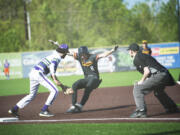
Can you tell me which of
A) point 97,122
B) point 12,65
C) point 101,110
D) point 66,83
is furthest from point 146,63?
point 12,65

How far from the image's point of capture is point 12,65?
95.4 feet

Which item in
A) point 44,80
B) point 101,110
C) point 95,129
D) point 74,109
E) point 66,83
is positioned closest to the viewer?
point 95,129

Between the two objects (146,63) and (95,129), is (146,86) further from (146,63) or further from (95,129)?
(95,129)

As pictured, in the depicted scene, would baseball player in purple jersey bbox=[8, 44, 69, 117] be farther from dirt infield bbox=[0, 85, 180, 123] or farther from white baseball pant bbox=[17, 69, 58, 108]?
dirt infield bbox=[0, 85, 180, 123]

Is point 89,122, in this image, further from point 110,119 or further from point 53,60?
point 53,60

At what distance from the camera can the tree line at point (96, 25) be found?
152 feet

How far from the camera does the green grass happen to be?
6484 mm

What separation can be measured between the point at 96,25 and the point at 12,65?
24.4 meters

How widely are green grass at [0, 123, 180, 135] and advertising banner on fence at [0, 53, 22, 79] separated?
71.2ft

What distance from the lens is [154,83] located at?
8.01m

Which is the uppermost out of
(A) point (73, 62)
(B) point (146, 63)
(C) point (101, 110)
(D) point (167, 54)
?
(D) point (167, 54)

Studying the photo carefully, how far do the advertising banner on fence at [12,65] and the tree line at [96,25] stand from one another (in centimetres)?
1419

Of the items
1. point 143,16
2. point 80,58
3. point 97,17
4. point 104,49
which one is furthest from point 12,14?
point 80,58

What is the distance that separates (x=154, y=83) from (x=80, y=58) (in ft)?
8.60
